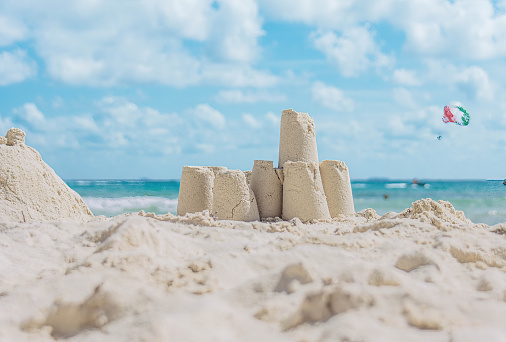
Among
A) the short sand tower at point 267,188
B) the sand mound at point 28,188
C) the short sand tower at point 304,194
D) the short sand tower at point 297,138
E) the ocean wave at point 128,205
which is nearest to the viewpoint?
the sand mound at point 28,188

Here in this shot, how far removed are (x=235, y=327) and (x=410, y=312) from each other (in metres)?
0.61

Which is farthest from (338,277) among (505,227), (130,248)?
(505,227)

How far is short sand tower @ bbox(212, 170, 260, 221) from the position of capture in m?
4.98

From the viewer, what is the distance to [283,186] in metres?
5.49

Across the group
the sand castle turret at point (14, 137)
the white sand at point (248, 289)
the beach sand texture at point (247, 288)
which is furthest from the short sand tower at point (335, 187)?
the sand castle turret at point (14, 137)

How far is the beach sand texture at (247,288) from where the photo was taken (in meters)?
1.52

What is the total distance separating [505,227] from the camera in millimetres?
2924

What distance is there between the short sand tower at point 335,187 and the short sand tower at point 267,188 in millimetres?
640

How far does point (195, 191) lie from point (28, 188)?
1.80 meters

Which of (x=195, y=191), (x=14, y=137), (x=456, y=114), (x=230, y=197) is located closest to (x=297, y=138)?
(x=230, y=197)

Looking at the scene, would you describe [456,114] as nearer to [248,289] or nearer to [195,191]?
[195,191]

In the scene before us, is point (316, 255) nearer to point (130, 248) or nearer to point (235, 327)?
point (235, 327)

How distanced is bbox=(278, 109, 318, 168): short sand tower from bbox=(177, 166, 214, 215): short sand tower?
106 centimetres

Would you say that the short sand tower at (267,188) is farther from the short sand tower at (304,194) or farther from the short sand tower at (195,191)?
the short sand tower at (195,191)
